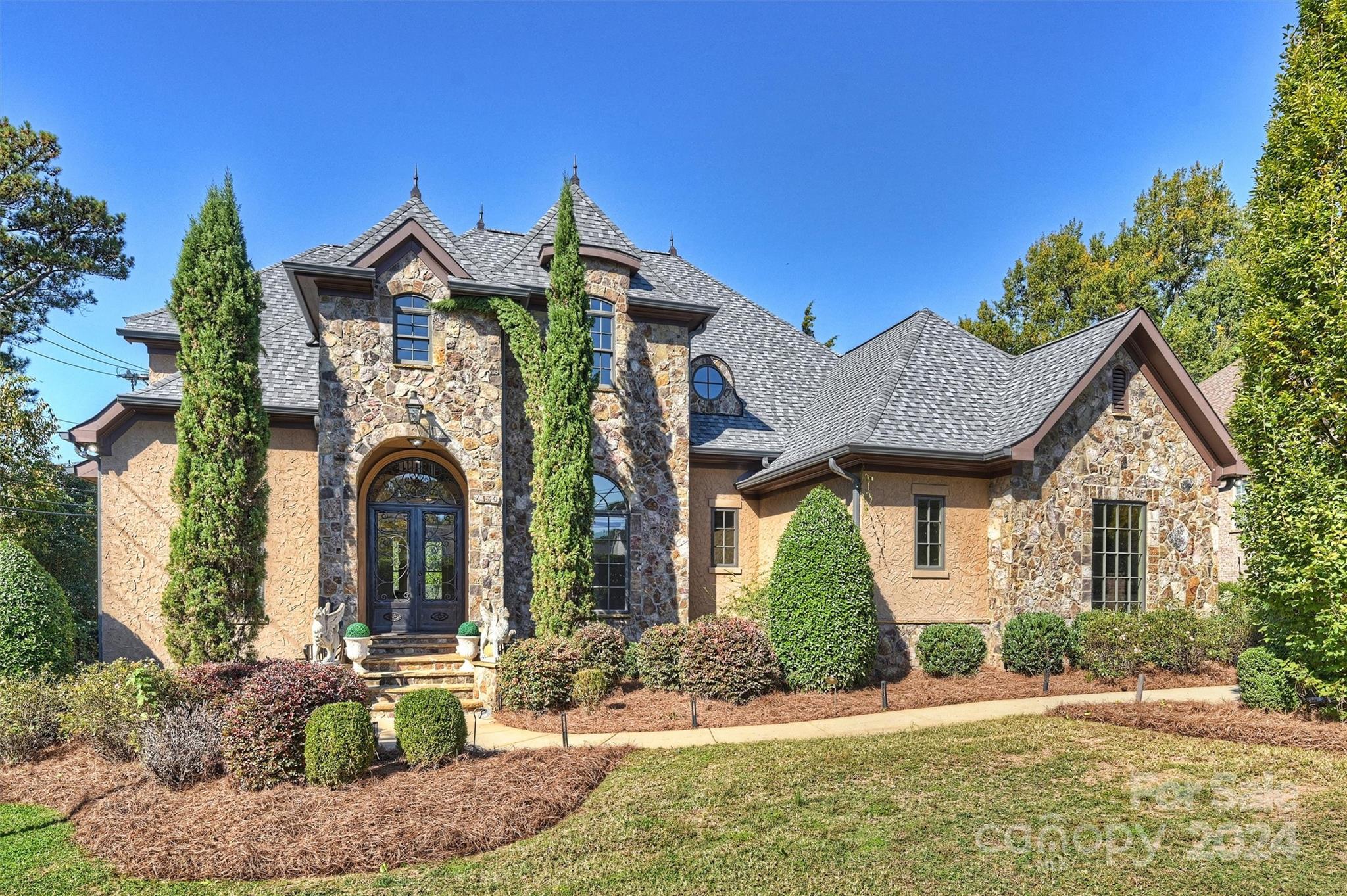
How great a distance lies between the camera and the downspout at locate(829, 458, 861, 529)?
1359 centimetres

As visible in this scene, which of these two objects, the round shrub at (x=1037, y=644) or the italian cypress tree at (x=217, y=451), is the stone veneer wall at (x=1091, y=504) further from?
the italian cypress tree at (x=217, y=451)

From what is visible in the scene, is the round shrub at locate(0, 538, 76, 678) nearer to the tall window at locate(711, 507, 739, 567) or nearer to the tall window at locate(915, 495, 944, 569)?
the tall window at locate(711, 507, 739, 567)

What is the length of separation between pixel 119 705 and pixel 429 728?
371 cm

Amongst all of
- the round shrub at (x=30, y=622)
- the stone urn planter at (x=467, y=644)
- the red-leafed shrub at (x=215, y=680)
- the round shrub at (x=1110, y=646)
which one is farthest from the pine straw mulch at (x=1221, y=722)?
the round shrub at (x=30, y=622)

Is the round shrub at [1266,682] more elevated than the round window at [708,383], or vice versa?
the round window at [708,383]

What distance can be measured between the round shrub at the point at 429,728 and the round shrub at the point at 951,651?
27.3ft

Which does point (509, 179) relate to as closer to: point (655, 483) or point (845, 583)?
point (655, 483)

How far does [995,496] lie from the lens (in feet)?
46.9

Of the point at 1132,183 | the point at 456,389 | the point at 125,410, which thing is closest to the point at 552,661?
the point at 456,389

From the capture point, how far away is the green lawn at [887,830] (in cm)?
542

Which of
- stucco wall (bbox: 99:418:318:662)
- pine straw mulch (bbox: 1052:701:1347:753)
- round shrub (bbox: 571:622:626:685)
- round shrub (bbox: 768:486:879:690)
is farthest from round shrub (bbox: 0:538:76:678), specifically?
pine straw mulch (bbox: 1052:701:1347:753)

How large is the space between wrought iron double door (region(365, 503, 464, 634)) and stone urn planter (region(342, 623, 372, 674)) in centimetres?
217

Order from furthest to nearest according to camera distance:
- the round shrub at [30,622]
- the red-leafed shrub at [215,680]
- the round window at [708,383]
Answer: the round window at [708,383] < the round shrub at [30,622] < the red-leafed shrub at [215,680]

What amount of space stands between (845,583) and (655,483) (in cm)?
507
